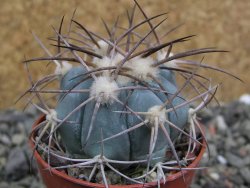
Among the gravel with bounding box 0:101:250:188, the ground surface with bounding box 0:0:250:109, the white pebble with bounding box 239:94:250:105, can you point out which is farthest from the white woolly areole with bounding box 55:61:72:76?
the white pebble with bounding box 239:94:250:105

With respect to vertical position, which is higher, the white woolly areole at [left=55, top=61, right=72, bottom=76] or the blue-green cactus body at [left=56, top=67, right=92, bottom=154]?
the white woolly areole at [left=55, top=61, right=72, bottom=76]

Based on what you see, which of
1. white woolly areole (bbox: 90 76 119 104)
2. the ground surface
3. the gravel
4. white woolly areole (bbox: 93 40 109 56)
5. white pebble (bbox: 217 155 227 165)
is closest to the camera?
white woolly areole (bbox: 90 76 119 104)

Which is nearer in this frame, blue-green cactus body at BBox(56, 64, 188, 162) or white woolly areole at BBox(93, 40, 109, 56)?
blue-green cactus body at BBox(56, 64, 188, 162)

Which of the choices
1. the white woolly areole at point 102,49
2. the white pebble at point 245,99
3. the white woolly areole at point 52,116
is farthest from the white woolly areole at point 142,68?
the white pebble at point 245,99

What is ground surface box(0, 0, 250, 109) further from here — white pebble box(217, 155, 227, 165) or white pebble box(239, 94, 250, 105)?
white pebble box(217, 155, 227, 165)

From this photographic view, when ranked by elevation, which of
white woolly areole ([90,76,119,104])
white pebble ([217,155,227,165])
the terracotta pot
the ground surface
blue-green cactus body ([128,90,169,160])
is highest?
the ground surface

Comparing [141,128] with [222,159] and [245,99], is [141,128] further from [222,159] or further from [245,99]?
[245,99]

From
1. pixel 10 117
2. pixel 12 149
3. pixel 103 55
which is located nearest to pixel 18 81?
pixel 10 117
